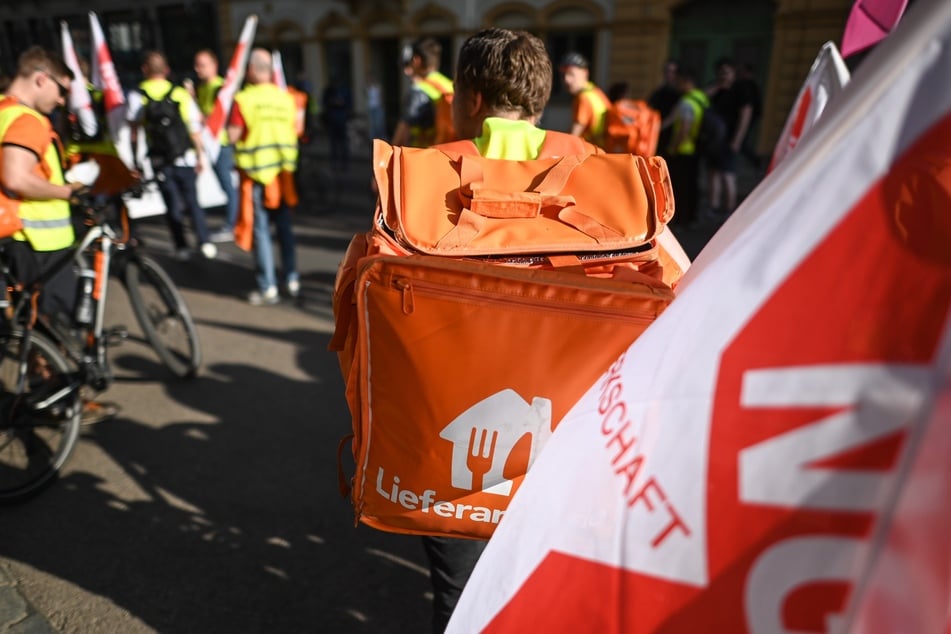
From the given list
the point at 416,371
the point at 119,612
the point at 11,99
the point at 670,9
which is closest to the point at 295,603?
the point at 119,612

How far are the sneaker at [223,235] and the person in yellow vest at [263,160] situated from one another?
256 cm

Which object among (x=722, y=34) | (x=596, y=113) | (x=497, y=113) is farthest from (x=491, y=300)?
(x=722, y=34)

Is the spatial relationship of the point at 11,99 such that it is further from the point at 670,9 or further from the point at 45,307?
the point at 670,9

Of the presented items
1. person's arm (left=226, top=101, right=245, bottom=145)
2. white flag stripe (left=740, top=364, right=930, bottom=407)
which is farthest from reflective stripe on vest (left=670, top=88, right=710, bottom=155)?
white flag stripe (left=740, top=364, right=930, bottom=407)

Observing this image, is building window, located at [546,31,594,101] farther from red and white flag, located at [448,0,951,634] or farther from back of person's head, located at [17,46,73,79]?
red and white flag, located at [448,0,951,634]

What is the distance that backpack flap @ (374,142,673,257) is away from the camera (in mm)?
1365

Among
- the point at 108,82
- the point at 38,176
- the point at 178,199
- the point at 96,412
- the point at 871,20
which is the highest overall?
the point at 871,20

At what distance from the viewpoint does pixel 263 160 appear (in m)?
5.36

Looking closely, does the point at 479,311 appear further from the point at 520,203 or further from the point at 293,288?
the point at 293,288

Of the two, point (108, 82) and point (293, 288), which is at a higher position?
point (108, 82)

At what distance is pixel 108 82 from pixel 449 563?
24.1 feet

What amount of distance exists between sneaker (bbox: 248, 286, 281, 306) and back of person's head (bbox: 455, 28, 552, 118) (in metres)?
4.30

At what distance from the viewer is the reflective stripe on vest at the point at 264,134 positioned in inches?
210

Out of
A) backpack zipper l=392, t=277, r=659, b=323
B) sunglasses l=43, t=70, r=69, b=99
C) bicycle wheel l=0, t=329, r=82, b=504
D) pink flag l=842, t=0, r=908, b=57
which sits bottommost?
bicycle wheel l=0, t=329, r=82, b=504
